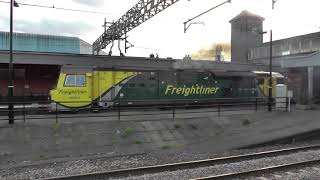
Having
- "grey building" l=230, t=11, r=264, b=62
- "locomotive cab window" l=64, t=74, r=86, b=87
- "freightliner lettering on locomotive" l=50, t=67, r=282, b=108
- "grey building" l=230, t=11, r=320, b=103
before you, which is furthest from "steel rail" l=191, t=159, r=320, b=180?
"grey building" l=230, t=11, r=264, b=62

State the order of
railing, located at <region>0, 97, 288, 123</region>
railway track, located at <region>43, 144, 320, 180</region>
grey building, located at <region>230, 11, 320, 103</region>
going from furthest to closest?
grey building, located at <region>230, 11, 320, 103</region>, railing, located at <region>0, 97, 288, 123</region>, railway track, located at <region>43, 144, 320, 180</region>

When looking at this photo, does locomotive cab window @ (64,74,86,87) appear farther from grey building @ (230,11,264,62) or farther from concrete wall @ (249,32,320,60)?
concrete wall @ (249,32,320,60)

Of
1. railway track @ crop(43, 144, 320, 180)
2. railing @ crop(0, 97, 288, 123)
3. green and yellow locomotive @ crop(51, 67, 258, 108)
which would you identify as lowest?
railway track @ crop(43, 144, 320, 180)

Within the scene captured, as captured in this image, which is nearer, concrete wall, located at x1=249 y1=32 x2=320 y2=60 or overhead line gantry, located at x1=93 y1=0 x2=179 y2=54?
overhead line gantry, located at x1=93 y1=0 x2=179 y2=54

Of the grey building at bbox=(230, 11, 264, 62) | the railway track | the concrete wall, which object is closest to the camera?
the railway track

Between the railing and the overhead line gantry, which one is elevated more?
the overhead line gantry

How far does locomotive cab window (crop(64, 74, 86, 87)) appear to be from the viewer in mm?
23109

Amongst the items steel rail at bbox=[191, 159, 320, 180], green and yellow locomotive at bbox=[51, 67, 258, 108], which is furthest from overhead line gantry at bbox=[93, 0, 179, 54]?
steel rail at bbox=[191, 159, 320, 180]

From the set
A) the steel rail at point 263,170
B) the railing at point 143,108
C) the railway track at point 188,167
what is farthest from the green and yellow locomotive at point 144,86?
the steel rail at point 263,170

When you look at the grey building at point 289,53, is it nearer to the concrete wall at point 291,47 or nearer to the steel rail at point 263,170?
the concrete wall at point 291,47

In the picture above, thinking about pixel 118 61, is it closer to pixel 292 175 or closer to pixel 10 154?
pixel 10 154

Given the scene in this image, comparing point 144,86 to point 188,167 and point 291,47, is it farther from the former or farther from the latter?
point 291,47

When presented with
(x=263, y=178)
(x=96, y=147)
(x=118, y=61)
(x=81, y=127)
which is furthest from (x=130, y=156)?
(x=118, y=61)

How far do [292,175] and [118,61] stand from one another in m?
22.8
